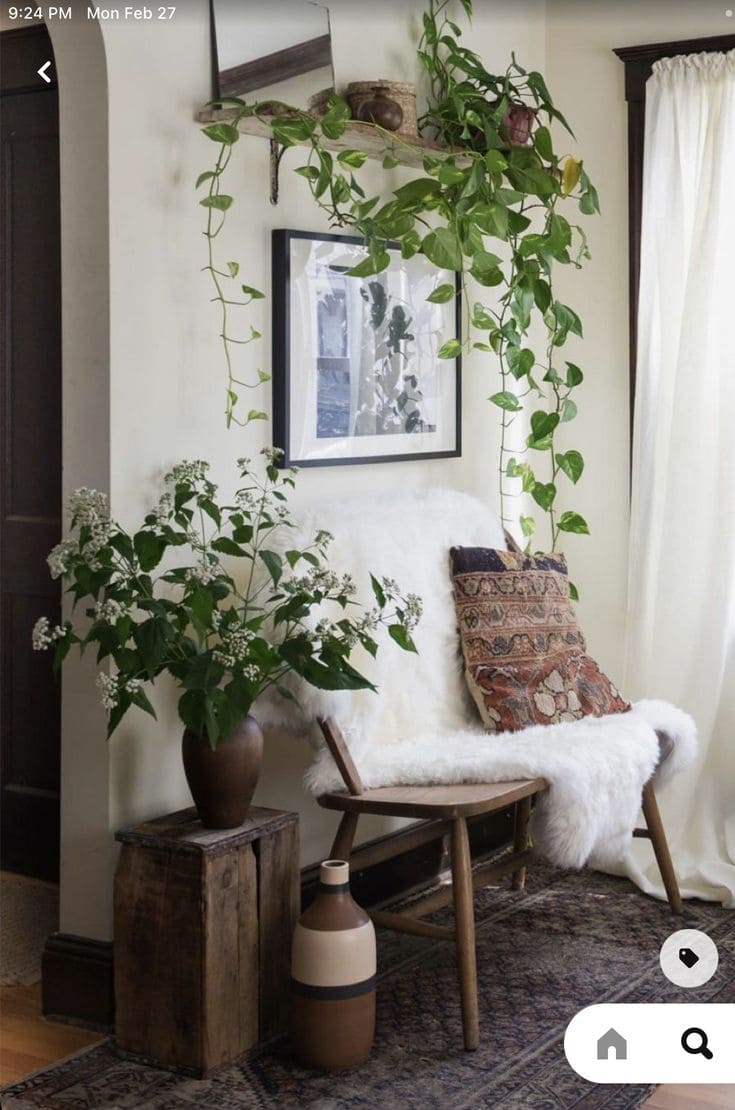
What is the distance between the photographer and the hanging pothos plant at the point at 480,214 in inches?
119

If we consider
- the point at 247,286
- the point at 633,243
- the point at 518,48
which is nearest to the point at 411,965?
the point at 247,286

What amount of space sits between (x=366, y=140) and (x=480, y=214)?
1.03 ft

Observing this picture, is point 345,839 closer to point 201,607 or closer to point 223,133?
point 201,607

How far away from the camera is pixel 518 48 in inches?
159

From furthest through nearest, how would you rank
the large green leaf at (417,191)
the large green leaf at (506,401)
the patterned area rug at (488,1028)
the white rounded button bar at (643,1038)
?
the large green leaf at (506,401)
the large green leaf at (417,191)
the patterned area rug at (488,1028)
the white rounded button bar at (643,1038)

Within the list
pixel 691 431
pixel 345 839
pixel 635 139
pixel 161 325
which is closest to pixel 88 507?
pixel 161 325

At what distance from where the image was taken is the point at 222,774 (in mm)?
2646

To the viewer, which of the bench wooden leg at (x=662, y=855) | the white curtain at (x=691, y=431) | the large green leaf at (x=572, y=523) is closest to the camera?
the bench wooden leg at (x=662, y=855)

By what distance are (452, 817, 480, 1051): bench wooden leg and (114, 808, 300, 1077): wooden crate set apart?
0.34 m

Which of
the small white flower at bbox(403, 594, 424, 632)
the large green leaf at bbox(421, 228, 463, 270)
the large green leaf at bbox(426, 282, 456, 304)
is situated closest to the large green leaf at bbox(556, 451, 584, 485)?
the large green leaf at bbox(426, 282, 456, 304)

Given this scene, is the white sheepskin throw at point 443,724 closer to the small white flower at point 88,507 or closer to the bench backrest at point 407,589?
the bench backrest at point 407,589

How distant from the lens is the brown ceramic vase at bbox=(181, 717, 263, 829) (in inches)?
104

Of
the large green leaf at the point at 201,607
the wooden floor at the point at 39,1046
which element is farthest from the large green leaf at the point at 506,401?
the wooden floor at the point at 39,1046

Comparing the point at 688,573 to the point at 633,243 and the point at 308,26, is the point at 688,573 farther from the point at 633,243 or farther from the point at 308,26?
the point at 308,26
